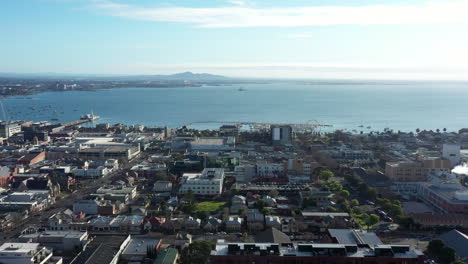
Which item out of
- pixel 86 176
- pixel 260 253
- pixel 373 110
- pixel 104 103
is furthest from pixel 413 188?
pixel 104 103

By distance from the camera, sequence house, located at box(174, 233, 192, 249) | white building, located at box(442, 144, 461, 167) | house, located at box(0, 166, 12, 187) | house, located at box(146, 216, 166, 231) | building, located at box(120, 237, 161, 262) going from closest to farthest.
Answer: building, located at box(120, 237, 161, 262)
house, located at box(174, 233, 192, 249)
house, located at box(146, 216, 166, 231)
house, located at box(0, 166, 12, 187)
white building, located at box(442, 144, 461, 167)

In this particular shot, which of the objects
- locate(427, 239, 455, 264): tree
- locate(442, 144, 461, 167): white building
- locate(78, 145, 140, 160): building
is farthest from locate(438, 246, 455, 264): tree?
locate(78, 145, 140, 160): building

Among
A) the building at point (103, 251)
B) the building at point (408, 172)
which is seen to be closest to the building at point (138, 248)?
the building at point (103, 251)

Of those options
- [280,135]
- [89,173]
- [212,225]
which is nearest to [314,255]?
[212,225]

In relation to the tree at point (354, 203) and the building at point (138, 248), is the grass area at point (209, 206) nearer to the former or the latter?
the building at point (138, 248)

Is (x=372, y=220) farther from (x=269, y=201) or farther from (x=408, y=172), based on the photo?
(x=408, y=172)

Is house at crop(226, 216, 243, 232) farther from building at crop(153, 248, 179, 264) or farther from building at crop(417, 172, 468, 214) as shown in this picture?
building at crop(417, 172, 468, 214)
